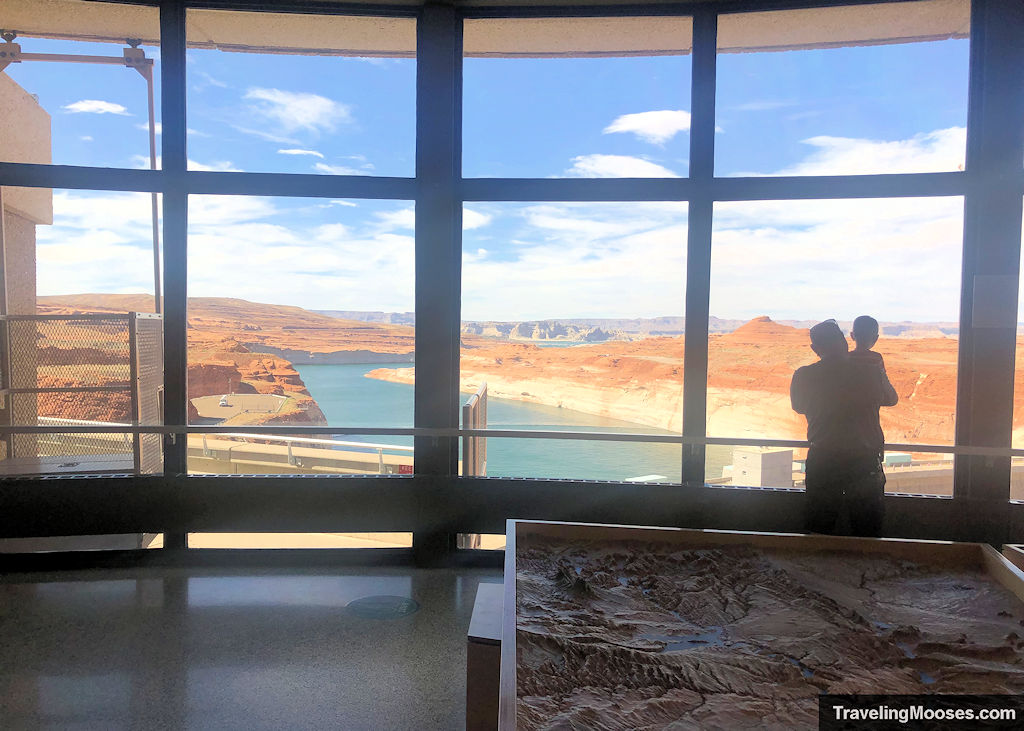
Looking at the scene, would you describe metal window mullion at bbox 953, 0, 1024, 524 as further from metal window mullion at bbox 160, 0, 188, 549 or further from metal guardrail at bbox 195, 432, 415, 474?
metal window mullion at bbox 160, 0, 188, 549

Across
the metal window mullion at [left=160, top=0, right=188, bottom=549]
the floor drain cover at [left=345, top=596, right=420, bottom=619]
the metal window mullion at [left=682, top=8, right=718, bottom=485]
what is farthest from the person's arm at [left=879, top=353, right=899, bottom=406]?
the metal window mullion at [left=160, top=0, right=188, bottom=549]

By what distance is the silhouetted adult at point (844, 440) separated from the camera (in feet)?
9.53

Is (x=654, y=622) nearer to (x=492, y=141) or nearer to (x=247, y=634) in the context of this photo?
(x=247, y=634)

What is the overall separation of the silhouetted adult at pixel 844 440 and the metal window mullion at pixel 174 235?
354cm

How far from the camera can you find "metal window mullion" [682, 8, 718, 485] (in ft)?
12.1

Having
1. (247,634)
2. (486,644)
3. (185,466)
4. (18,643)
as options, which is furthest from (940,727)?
(185,466)

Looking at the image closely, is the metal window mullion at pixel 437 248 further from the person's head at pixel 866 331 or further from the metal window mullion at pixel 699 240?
the person's head at pixel 866 331

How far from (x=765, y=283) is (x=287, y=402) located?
307 centimetres

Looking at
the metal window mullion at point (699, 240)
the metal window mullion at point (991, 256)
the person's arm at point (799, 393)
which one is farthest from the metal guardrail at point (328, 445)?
the metal window mullion at point (991, 256)

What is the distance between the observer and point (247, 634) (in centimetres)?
284

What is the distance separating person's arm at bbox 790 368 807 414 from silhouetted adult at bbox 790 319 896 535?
0.04m

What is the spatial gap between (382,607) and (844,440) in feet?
7.73

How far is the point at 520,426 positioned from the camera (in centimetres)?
391

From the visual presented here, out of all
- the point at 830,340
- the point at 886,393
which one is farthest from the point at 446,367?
the point at 886,393
